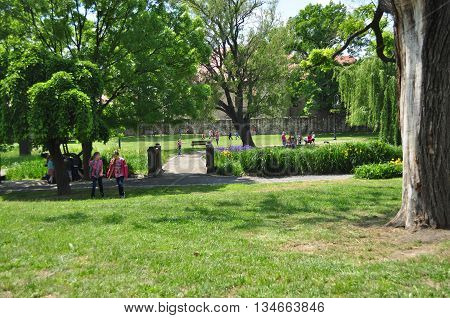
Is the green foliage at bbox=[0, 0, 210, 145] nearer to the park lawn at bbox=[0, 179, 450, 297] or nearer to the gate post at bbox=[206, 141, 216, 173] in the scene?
the gate post at bbox=[206, 141, 216, 173]

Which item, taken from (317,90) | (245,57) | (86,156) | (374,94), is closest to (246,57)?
(245,57)

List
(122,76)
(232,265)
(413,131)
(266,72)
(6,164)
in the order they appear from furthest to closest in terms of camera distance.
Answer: (266,72) < (6,164) < (122,76) < (413,131) < (232,265)

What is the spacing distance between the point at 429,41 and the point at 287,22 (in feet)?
91.1

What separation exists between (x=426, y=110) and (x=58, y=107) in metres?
11.1

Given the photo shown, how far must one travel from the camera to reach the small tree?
1382 centimetres

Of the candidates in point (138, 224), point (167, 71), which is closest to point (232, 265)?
point (138, 224)

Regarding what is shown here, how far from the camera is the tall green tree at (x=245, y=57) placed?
31.1 m

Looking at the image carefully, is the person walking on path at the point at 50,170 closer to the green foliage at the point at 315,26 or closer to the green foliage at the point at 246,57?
the green foliage at the point at 246,57

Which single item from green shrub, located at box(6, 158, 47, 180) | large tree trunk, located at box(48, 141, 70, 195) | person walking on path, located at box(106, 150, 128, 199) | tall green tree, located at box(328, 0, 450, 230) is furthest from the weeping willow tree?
green shrub, located at box(6, 158, 47, 180)

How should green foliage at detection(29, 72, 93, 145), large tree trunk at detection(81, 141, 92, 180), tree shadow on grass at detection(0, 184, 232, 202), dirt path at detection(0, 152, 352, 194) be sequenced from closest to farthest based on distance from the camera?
green foliage at detection(29, 72, 93, 145)
tree shadow on grass at detection(0, 184, 232, 202)
dirt path at detection(0, 152, 352, 194)
large tree trunk at detection(81, 141, 92, 180)

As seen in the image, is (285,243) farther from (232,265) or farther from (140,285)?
(140,285)

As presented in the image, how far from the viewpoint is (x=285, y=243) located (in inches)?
260

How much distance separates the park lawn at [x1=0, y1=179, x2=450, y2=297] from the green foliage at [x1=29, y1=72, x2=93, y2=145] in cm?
445

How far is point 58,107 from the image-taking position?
552 inches
